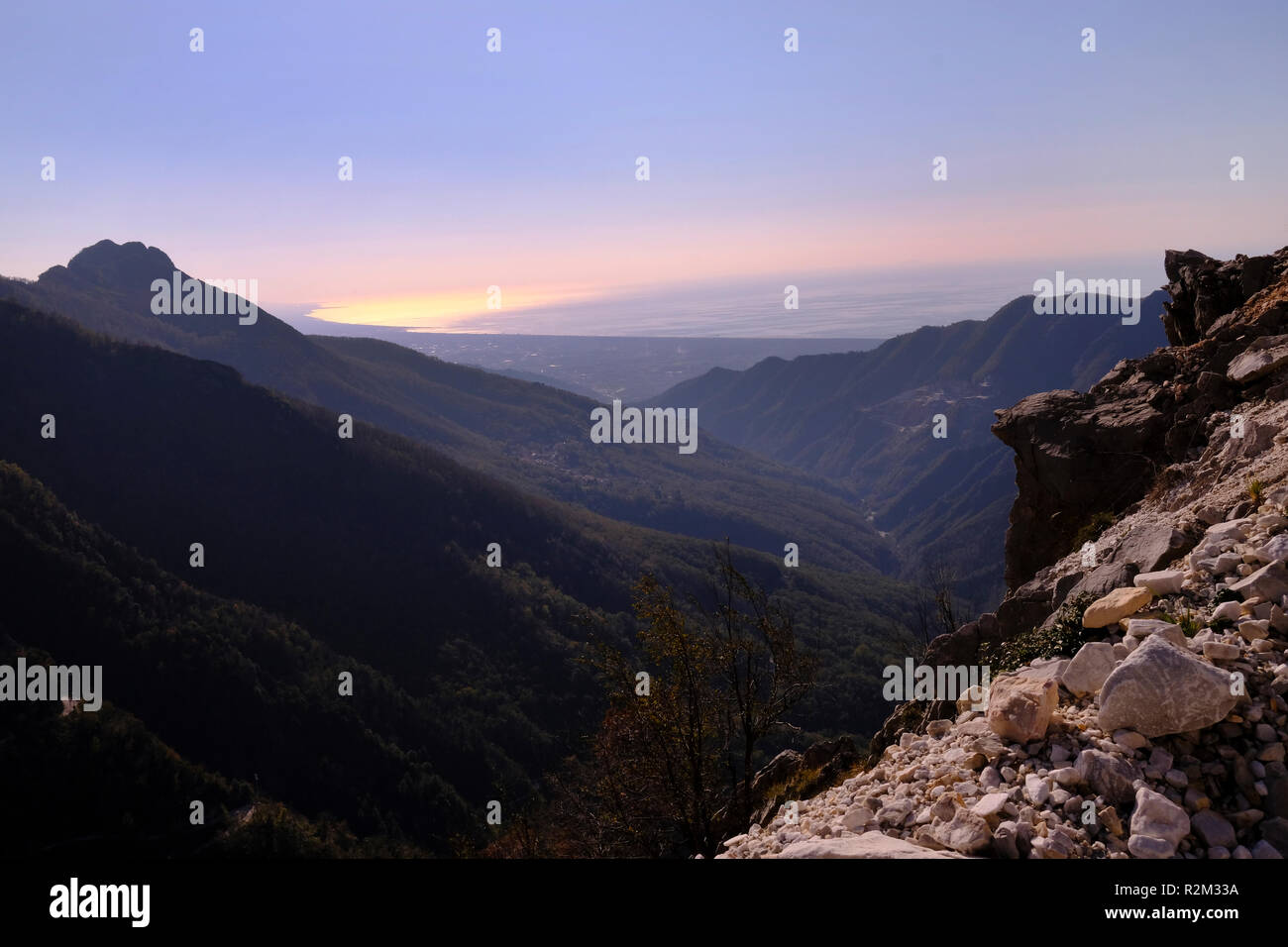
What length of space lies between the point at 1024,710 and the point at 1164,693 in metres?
1.20

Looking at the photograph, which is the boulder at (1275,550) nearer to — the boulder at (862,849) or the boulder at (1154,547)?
the boulder at (1154,547)

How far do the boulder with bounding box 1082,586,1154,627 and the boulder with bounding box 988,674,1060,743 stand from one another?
1.71 metres

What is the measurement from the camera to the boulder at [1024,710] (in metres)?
7.30

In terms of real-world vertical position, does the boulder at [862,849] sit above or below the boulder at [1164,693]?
below

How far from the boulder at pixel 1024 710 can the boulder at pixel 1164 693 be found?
502 millimetres

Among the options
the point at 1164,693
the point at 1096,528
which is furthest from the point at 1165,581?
the point at 1096,528

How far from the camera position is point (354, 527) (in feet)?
473

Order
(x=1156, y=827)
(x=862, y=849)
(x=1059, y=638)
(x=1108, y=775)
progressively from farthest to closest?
(x=1059, y=638)
(x=1108, y=775)
(x=862, y=849)
(x=1156, y=827)

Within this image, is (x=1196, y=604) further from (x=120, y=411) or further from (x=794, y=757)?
(x=120, y=411)

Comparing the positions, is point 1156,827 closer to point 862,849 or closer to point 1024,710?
point 1024,710

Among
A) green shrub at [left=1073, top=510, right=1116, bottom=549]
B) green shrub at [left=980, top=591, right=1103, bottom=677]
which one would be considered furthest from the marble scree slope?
green shrub at [left=1073, top=510, right=1116, bottom=549]

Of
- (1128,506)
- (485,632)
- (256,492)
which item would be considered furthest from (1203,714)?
(256,492)

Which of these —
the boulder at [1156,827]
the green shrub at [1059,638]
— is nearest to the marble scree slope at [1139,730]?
the boulder at [1156,827]

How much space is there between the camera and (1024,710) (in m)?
7.38
